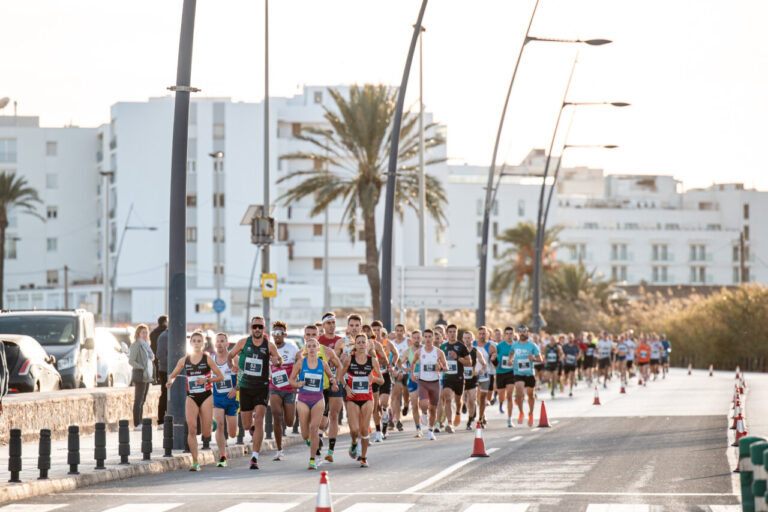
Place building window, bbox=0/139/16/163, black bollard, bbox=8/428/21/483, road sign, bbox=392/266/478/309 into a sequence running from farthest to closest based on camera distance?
building window, bbox=0/139/16/163, road sign, bbox=392/266/478/309, black bollard, bbox=8/428/21/483

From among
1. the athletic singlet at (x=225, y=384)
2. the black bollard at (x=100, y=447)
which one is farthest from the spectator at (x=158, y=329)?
the black bollard at (x=100, y=447)

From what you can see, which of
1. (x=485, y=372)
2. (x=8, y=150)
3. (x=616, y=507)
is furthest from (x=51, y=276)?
(x=616, y=507)

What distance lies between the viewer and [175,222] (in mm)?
17938

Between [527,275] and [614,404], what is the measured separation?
45811mm

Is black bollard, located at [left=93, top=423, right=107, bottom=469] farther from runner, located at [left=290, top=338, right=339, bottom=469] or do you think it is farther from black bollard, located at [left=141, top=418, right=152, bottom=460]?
runner, located at [left=290, top=338, right=339, bottom=469]

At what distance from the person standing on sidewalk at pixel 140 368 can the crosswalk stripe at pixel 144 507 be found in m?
8.99

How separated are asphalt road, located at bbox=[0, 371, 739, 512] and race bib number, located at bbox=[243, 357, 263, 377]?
1.23m

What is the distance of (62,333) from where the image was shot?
81.6 feet

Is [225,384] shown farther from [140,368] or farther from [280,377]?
[140,368]

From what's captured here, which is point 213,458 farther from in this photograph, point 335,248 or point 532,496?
point 335,248

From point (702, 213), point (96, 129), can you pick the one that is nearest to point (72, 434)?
point (96, 129)

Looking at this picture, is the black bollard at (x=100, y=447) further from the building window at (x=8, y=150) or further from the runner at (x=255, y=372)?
the building window at (x=8, y=150)

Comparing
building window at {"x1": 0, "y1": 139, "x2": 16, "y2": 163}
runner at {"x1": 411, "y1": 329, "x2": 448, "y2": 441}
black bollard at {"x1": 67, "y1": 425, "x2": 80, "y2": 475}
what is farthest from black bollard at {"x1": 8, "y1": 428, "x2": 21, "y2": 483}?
building window at {"x1": 0, "y1": 139, "x2": 16, "y2": 163}

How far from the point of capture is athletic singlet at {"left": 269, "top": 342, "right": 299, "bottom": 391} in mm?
17672
